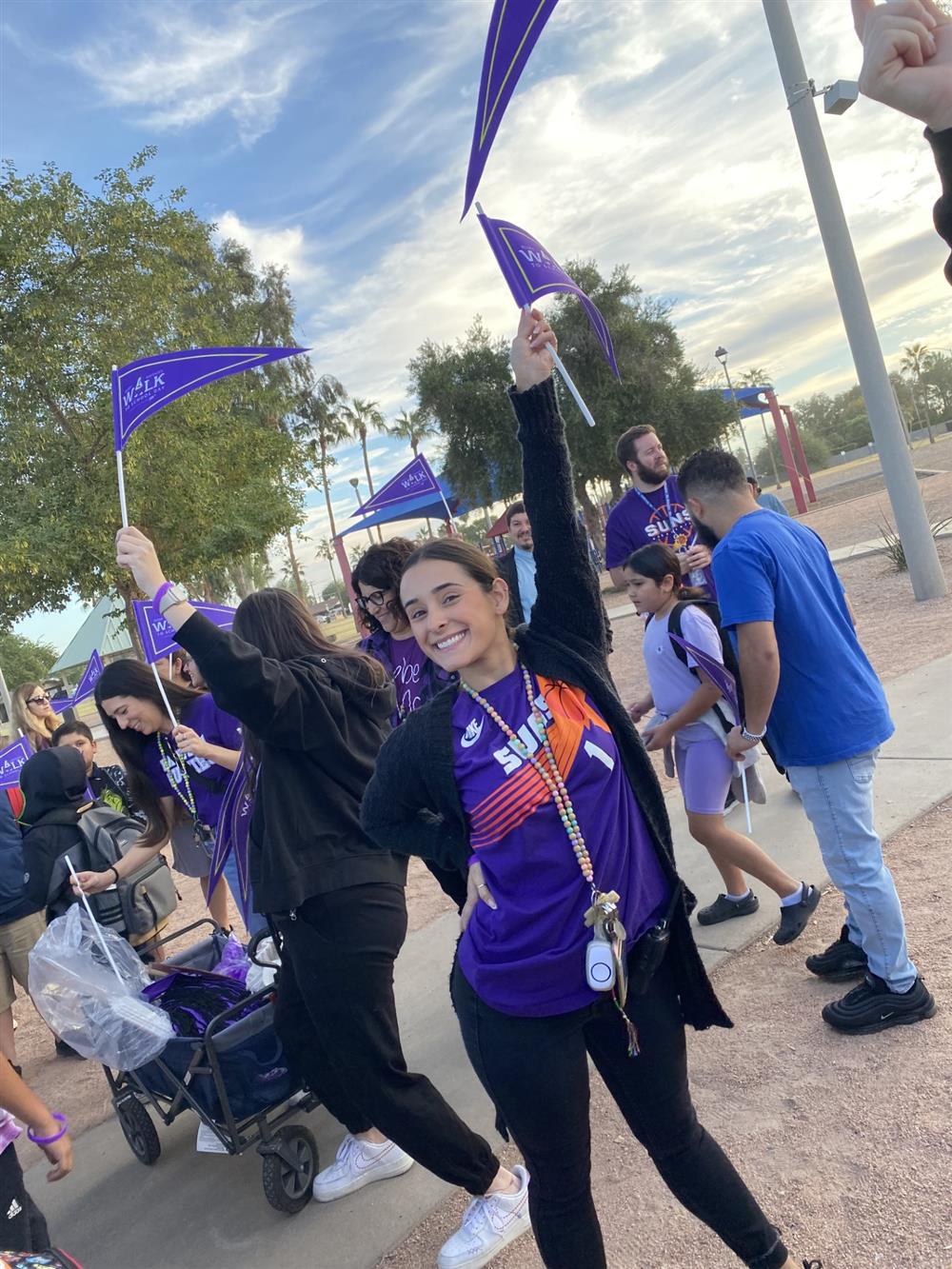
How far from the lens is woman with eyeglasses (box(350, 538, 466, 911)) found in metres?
3.85

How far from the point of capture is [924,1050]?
9.24 ft

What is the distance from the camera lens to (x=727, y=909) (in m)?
4.02

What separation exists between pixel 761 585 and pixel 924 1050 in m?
1.56

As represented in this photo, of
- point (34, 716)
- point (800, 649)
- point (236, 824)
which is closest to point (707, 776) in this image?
point (800, 649)

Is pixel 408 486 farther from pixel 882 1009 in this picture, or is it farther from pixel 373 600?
pixel 882 1009

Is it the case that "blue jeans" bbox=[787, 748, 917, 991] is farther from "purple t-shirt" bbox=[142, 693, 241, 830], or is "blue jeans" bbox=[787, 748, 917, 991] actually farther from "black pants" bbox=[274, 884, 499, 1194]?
"purple t-shirt" bbox=[142, 693, 241, 830]

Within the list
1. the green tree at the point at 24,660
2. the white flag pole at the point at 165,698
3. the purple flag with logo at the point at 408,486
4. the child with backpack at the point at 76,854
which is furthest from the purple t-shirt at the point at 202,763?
the green tree at the point at 24,660

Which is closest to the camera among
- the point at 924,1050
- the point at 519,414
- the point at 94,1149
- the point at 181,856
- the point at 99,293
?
the point at 519,414

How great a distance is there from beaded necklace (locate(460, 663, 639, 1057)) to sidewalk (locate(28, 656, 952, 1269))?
1.43 metres

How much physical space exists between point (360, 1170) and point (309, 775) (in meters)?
1.45

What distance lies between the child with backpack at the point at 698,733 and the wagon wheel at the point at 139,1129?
245cm

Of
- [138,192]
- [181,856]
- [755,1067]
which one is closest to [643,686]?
A: [181,856]

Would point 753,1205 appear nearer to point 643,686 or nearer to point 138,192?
point 643,686

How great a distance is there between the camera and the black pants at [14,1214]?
2156 mm
